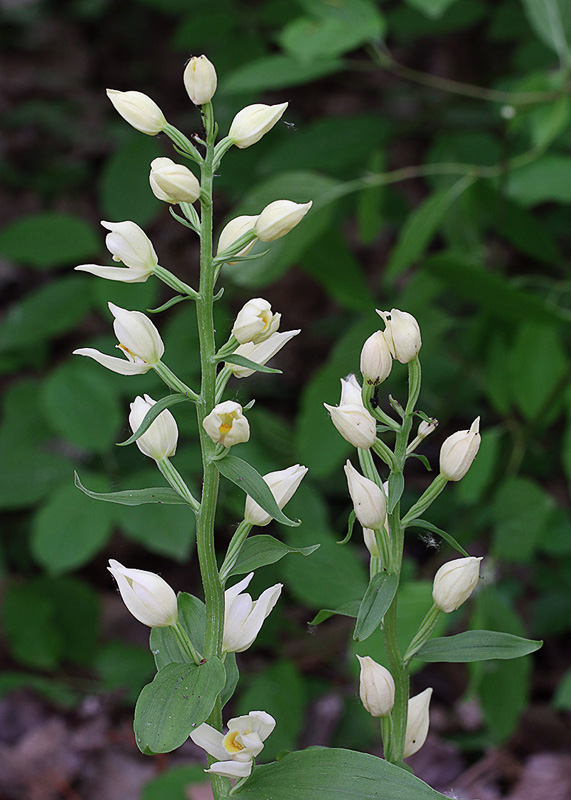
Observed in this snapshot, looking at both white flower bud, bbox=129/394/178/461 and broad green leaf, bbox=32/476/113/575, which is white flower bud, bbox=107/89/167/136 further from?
broad green leaf, bbox=32/476/113/575

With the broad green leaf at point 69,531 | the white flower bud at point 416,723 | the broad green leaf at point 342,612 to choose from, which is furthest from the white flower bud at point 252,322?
the broad green leaf at point 69,531

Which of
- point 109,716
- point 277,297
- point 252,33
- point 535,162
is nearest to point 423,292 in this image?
point 535,162

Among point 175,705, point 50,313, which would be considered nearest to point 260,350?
point 175,705

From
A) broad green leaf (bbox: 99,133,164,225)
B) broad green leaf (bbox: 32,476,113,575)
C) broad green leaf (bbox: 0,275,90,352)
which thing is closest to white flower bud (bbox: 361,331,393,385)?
broad green leaf (bbox: 32,476,113,575)

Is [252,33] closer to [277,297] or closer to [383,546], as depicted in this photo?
[277,297]

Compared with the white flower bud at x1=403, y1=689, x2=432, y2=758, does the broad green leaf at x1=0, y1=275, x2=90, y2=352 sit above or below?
below

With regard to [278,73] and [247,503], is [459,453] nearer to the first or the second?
[247,503]

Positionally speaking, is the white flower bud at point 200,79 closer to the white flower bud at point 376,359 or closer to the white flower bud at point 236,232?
the white flower bud at point 236,232
